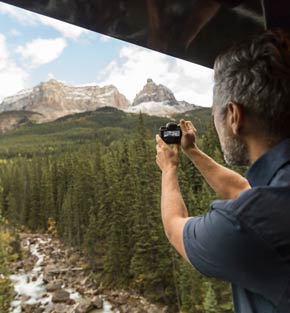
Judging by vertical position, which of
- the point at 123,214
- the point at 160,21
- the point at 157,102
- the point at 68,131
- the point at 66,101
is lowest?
the point at 123,214

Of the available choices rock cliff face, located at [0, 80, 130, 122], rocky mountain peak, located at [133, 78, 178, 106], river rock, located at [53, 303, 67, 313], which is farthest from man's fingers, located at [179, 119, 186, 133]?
rock cliff face, located at [0, 80, 130, 122]

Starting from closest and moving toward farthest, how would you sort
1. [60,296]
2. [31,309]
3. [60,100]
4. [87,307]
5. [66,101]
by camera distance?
1. [87,307]
2. [31,309]
3. [60,296]
4. [60,100]
5. [66,101]

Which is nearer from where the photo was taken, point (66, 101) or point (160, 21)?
point (160, 21)

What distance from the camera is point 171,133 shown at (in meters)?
1.23

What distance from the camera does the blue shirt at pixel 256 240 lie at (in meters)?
0.77

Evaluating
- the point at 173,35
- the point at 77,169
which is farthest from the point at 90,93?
the point at 173,35

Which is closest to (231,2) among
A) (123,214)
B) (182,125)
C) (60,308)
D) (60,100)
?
(182,125)

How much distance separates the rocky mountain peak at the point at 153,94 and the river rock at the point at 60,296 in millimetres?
109234

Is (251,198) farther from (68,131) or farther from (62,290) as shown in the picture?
(68,131)

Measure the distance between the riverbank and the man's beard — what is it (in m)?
17.4

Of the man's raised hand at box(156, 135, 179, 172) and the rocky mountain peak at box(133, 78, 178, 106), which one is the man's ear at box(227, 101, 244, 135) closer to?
the man's raised hand at box(156, 135, 179, 172)

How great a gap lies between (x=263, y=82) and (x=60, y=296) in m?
19.9

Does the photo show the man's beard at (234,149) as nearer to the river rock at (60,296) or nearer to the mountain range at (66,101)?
the river rock at (60,296)

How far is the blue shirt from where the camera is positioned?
77cm
